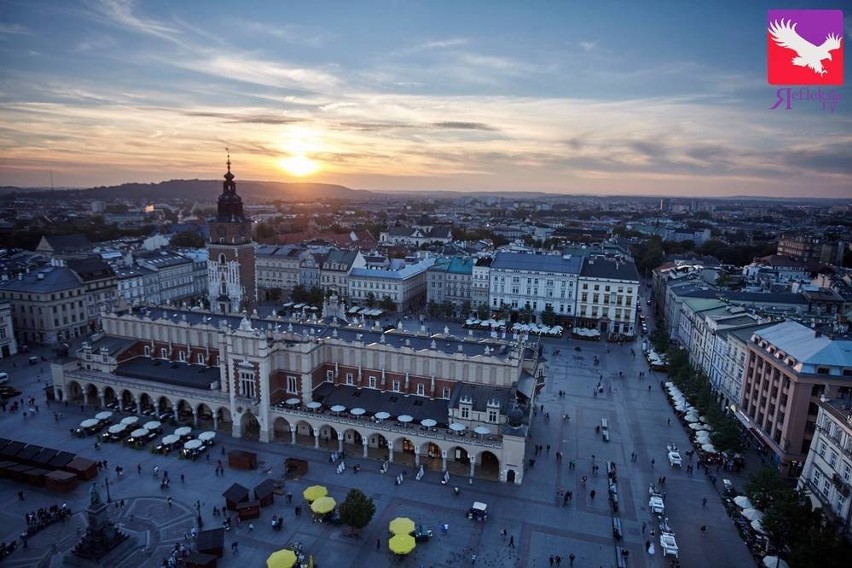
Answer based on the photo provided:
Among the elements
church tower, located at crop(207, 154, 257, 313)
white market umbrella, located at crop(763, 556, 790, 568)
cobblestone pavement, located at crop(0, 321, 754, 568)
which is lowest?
cobblestone pavement, located at crop(0, 321, 754, 568)

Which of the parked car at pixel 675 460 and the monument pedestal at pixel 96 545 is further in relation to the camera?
the parked car at pixel 675 460

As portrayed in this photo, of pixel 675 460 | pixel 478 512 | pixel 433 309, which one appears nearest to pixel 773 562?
pixel 675 460

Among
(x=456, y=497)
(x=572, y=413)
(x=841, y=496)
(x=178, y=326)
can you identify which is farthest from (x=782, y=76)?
(x=178, y=326)

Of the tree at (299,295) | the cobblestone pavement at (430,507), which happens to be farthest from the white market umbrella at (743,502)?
the tree at (299,295)

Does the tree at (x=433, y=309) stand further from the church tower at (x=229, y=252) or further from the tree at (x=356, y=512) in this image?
the tree at (x=356, y=512)

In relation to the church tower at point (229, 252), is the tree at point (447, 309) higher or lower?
lower

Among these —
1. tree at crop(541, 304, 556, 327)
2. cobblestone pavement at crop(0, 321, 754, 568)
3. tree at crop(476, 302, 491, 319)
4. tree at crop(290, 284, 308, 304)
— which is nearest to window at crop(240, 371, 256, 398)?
cobblestone pavement at crop(0, 321, 754, 568)

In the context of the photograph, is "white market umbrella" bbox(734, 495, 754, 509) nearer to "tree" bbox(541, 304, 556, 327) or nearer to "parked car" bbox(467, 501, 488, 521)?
"parked car" bbox(467, 501, 488, 521)

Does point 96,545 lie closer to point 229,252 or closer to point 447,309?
point 229,252

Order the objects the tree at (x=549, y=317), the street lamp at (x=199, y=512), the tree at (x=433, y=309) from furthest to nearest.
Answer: the tree at (x=433, y=309) < the tree at (x=549, y=317) < the street lamp at (x=199, y=512)
